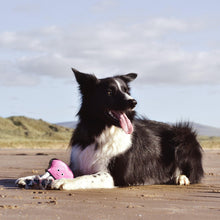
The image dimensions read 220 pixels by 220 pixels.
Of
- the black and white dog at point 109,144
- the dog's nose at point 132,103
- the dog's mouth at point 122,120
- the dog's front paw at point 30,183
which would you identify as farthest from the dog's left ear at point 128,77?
the dog's front paw at point 30,183

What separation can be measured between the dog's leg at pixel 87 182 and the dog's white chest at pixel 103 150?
24 cm

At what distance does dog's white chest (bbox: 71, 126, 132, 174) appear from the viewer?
7.59m

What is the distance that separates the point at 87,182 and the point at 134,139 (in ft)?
4.53

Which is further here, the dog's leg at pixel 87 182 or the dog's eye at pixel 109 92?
the dog's eye at pixel 109 92

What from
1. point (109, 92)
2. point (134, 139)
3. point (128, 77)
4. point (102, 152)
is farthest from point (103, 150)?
point (128, 77)

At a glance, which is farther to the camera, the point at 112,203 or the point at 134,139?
the point at 134,139

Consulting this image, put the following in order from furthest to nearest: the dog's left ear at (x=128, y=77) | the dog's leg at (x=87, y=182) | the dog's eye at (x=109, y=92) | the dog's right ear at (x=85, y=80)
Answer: the dog's left ear at (x=128, y=77) < the dog's right ear at (x=85, y=80) < the dog's eye at (x=109, y=92) < the dog's leg at (x=87, y=182)

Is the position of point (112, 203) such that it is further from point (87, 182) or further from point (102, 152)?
point (102, 152)

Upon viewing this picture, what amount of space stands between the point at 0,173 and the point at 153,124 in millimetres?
3287

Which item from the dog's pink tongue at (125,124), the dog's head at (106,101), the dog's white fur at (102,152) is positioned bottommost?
the dog's white fur at (102,152)

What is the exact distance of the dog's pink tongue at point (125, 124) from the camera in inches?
299

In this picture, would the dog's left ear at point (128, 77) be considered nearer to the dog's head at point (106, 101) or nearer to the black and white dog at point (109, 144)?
the black and white dog at point (109, 144)

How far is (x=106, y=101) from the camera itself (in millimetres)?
7516

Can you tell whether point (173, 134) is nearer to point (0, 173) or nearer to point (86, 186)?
point (86, 186)
